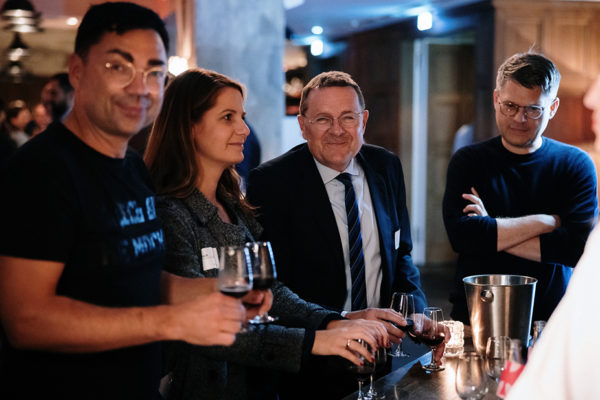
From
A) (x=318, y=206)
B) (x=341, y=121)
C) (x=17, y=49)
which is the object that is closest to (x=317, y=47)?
(x=17, y=49)

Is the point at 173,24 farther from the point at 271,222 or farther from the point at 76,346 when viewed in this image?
the point at 76,346

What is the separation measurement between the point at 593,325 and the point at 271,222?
67.2 inches

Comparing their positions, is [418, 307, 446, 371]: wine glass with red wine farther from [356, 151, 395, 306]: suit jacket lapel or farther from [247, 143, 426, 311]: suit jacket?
[356, 151, 395, 306]: suit jacket lapel

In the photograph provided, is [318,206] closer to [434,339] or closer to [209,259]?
[209,259]

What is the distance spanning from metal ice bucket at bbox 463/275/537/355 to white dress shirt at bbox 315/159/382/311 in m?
0.55

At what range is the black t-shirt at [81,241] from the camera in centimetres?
143

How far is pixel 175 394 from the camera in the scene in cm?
206

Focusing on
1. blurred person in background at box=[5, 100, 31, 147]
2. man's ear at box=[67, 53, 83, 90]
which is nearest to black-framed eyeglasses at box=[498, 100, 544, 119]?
man's ear at box=[67, 53, 83, 90]

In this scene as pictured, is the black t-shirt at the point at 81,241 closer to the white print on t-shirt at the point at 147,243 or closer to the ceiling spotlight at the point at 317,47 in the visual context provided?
the white print on t-shirt at the point at 147,243

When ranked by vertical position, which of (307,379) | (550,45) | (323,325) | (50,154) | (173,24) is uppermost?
(173,24)

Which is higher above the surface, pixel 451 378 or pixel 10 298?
pixel 10 298

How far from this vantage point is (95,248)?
60.2 inches

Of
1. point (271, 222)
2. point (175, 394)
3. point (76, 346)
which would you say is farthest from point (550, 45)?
point (76, 346)

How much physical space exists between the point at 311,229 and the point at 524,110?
1010 millimetres
